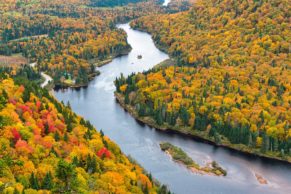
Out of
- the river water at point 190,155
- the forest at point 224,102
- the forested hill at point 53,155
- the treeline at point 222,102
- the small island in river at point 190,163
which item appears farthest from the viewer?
the treeline at point 222,102

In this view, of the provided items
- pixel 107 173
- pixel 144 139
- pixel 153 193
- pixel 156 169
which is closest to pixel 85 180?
pixel 107 173

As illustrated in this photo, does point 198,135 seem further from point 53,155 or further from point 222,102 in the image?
point 53,155

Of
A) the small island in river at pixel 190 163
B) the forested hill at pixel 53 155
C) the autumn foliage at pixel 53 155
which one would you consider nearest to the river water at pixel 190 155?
the small island in river at pixel 190 163

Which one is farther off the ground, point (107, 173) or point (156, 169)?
point (107, 173)

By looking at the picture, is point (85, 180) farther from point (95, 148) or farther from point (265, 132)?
point (265, 132)

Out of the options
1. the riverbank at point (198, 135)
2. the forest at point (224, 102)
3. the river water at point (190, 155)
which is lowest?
the river water at point (190, 155)

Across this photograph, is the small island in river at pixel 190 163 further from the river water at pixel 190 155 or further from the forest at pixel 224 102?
the forest at pixel 224 102
